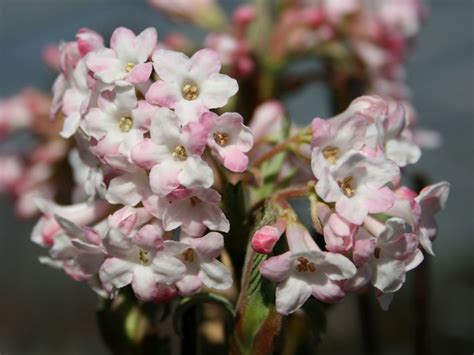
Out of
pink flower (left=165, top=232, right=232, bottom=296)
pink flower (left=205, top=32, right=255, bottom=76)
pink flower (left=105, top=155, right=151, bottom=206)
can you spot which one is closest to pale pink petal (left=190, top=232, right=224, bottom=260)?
pink flower (left=165, top=232, right=232, bottom=296)

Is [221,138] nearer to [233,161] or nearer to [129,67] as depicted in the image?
[233,161]

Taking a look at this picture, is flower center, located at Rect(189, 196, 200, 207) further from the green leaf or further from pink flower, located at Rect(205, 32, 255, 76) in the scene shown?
pink flower, located at Rect(205, 32, 255, 76)

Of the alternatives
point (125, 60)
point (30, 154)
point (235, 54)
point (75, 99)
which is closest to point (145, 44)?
point (125, 60)

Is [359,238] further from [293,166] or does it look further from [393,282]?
[293,166]

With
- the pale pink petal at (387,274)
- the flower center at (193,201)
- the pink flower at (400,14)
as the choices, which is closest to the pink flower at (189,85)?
the flower center at (193,201)

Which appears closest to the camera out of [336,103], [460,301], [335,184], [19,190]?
[335,184]

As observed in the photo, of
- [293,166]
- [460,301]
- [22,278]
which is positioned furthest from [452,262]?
[293,166]

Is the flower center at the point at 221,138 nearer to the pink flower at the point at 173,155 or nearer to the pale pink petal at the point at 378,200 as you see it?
the pink flower at the point at 173,155

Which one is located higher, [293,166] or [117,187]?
[117,187]
